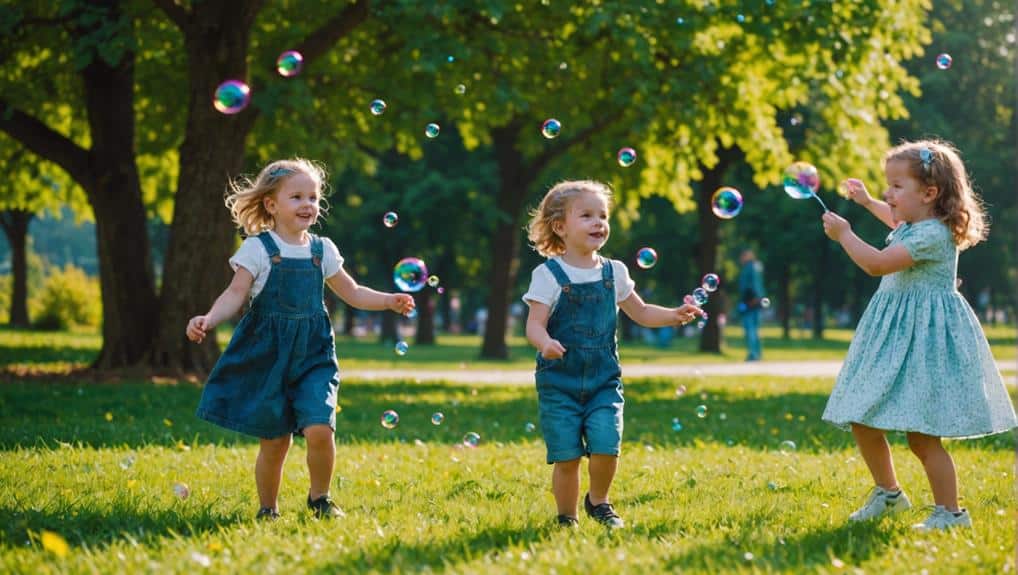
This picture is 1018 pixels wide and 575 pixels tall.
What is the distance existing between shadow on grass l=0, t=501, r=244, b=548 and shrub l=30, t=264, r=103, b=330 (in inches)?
1170

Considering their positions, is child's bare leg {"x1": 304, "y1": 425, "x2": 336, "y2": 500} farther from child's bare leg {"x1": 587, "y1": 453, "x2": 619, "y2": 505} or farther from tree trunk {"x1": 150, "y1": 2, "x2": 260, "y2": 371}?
tree trunk {"x1": 150, "y1": 2, "x2": 260, "y2": 371}

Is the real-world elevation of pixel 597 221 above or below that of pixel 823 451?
above

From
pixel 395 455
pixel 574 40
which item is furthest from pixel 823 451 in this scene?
pixel 574 40

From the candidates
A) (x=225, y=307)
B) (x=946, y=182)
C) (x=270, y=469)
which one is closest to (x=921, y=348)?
(x=946, y=182)

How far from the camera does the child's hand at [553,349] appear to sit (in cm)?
533

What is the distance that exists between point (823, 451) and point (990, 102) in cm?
2824

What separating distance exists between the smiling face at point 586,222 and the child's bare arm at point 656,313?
37 centimetres

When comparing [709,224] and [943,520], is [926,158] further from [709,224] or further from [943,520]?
[709,224]

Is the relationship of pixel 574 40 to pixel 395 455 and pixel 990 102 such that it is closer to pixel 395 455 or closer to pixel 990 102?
pixel 395 455

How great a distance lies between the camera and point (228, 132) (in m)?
14.2

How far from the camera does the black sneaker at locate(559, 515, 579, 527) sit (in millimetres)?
5480

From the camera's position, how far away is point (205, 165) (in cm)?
1416

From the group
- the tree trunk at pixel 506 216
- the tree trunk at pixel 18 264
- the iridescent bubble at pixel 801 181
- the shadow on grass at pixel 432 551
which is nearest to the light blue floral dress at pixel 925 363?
the iridescent bubble at pixel 801 181

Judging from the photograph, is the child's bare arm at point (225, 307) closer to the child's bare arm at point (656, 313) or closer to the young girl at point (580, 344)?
the young girl at point (580, 344)
